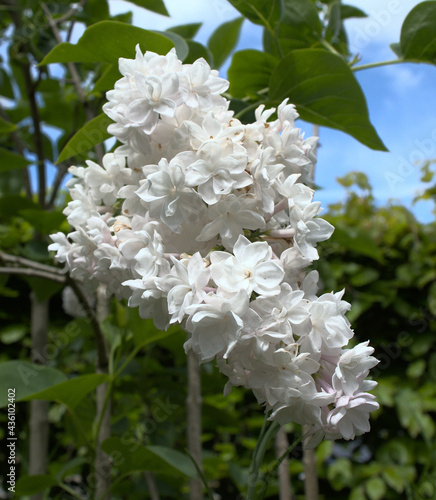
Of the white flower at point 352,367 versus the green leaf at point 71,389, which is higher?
the white flower at point 352,367

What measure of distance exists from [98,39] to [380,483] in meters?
1.55

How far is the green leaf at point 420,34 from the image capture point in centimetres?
76

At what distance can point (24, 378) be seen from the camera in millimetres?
751

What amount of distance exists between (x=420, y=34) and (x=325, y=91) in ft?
0.75

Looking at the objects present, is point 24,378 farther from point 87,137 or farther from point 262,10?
point 262,10

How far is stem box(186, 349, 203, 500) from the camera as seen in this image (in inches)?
34.6

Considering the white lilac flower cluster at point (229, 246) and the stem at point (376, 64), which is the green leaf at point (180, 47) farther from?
the stem at point (376, 64)

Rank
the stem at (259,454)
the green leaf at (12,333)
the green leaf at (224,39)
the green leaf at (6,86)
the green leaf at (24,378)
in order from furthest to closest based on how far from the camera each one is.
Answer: the green leaf at (12,333) → the green leaf at (6,86) → the green leaf at (224,39) → the green leaf at (24,378) → the stem at (259,454)

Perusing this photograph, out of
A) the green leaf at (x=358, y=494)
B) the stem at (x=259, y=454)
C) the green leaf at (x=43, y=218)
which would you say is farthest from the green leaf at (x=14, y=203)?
the green leaf at (x=358, y=494)

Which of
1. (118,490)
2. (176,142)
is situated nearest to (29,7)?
(176,142)

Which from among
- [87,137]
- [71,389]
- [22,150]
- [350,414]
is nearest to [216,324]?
[350,414]

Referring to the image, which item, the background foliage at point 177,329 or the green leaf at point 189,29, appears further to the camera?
the green leaf at point 189,29

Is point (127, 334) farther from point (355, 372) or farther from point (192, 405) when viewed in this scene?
point (355, 372)

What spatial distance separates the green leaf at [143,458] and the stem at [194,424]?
6cm
